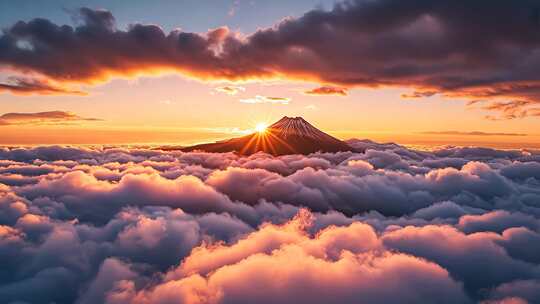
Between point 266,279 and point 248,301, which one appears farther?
point 266,279

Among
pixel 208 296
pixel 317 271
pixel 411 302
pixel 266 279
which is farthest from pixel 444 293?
pixel 208 296

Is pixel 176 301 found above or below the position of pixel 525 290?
below

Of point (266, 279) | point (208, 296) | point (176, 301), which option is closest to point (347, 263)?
point (266, 279)

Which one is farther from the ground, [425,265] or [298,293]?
[425,265]

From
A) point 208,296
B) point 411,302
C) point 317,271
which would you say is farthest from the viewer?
Result: point 208,296

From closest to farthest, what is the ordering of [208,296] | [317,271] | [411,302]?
[411,302] < [317,271] < [208,296]

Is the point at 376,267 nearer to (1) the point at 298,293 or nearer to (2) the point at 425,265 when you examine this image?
(2) the point at 425,265

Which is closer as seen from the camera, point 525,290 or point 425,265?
point 525,290

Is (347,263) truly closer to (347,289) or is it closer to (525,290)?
(347,289)

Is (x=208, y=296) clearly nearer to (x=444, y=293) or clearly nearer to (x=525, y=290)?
(x=444, y=293)
